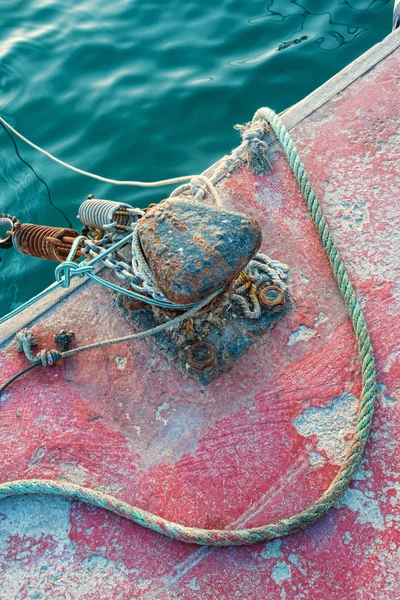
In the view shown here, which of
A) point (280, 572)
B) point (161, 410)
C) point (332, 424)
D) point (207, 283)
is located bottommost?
point (280, 572)

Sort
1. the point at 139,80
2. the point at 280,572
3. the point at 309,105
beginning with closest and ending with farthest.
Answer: the point at 280,572 → the point at 309,105 → the point at 139,80

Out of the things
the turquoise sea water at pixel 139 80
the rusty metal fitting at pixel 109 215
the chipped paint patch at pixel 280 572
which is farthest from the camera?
the turquoise sea water at pixel 139 80

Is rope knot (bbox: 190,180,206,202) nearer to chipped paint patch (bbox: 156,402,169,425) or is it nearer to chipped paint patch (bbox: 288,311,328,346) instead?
chipped paint patch (bbox: 288,311,328,346)

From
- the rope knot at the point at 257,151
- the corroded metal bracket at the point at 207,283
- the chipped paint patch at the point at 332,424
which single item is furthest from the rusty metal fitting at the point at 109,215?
the chipped paint patch at the point at 332,424

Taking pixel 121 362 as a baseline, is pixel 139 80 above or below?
above

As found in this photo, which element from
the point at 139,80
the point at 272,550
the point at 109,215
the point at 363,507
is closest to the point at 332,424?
the point at 363,507

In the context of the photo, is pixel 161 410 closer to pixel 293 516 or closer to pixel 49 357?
pixel 49 357

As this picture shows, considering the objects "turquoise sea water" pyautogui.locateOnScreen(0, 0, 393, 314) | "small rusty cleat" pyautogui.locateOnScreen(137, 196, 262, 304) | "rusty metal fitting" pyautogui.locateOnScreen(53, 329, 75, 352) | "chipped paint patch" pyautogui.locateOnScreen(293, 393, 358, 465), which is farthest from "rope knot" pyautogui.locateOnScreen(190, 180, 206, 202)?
"turquoise sea water" pyautogui.locateOnScreen(0, 0, 393, 314)

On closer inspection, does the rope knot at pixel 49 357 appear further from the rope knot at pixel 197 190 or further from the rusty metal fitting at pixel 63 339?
the rope knot at pixel 197 190
